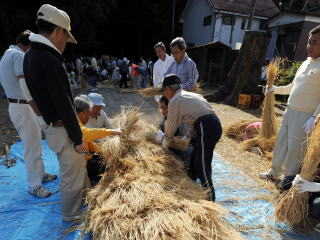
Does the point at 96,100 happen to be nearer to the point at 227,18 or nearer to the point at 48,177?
the point at 48,177

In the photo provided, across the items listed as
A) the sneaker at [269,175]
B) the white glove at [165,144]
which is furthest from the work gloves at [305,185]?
the white glove at [165,144]

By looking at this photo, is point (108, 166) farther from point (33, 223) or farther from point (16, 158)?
point (16, 158)

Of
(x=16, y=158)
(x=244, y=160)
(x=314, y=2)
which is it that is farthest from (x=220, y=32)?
(x=16, y=158)

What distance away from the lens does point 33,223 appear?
2162 mm

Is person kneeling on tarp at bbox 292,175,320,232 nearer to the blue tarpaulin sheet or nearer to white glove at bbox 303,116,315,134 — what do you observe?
the blue tarpaulin sheet

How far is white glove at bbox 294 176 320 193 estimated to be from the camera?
2033 millimetres

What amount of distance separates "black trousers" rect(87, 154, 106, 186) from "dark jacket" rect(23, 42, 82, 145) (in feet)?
2.53

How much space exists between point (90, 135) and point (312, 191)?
6.63ft

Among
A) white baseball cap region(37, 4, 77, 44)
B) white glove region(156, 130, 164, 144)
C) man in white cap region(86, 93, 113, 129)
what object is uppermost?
white baseball cap region(37, 4, 77, 44)

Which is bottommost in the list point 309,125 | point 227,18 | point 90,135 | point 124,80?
point 124,80

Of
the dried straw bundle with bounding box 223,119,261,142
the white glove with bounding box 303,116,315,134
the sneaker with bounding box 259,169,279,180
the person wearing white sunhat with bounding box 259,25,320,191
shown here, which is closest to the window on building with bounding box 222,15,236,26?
the dried straw bundle with bounding box 223,119,261,142

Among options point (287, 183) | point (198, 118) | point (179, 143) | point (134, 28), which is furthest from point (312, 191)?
point (134, 28)

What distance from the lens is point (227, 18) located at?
18.2m

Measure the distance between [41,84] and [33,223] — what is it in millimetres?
1283
